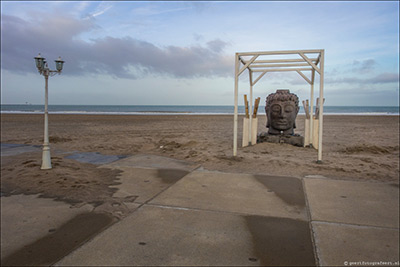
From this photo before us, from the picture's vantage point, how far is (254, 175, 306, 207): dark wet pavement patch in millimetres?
4797

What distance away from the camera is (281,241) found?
3357 mm

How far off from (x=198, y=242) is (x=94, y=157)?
642 centimetres

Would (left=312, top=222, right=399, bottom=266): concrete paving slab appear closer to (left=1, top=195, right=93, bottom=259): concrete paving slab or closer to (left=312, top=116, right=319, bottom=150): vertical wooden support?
(left=1, top=195, right=93, bottom=259): concrete paving slab

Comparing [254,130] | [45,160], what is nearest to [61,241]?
[45,160]

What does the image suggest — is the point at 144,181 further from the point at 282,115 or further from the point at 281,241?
the point at 282,115

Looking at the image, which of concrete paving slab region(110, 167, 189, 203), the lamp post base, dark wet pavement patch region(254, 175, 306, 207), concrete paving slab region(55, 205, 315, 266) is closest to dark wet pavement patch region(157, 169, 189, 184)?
concrete paving slab region(110, 167, 189, 203)

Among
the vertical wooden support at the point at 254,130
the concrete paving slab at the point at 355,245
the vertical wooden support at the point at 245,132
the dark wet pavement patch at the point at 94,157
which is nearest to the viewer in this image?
the concrete paving slab at the point at 355,245

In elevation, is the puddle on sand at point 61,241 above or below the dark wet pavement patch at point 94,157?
below

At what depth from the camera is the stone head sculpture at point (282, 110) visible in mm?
10578

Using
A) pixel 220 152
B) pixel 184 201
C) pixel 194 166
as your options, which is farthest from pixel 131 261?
pixel 220 152

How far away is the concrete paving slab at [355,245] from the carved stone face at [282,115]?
719 centimetres

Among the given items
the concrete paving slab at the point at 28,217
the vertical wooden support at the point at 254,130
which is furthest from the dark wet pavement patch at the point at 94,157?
the vertical wooden support at the point at 254,130

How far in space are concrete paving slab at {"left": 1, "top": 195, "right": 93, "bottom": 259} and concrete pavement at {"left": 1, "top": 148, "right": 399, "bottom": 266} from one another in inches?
0.5

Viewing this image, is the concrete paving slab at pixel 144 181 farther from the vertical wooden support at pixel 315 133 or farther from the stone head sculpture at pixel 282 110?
the vertical wooden support at pixel 315 133
